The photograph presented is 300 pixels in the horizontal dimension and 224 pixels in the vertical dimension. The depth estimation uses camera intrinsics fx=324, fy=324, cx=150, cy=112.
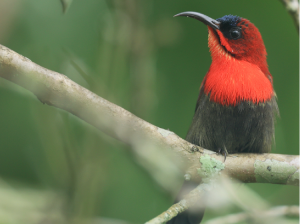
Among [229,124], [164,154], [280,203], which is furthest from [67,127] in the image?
[280,203]

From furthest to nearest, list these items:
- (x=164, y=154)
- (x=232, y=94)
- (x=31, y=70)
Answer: (x=232, y=94)
(x=164, y=154)
(x=31, y=70)

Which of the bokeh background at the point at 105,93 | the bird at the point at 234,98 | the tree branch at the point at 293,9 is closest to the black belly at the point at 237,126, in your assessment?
the bird at the point at 234,98

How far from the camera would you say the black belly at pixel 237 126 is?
2.44 m

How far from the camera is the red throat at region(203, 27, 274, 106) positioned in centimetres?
242

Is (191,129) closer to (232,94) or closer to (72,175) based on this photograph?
(232,94)

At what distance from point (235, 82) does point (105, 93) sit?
3.21ft

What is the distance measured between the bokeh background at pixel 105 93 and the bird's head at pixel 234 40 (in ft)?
1.19

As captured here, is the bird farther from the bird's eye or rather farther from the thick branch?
the thick branch

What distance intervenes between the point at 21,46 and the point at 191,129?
1.77 metres

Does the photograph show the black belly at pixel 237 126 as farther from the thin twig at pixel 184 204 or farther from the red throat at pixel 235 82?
the thin twig at pixel 184 204

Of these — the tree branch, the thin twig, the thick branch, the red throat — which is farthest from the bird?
the tree branch

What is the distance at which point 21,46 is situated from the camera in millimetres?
3064

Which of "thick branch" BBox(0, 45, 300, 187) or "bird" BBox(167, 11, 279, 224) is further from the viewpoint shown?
"bird" BBox(167, 11, 279, 224)

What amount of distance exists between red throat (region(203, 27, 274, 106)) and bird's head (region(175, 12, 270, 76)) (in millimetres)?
44
